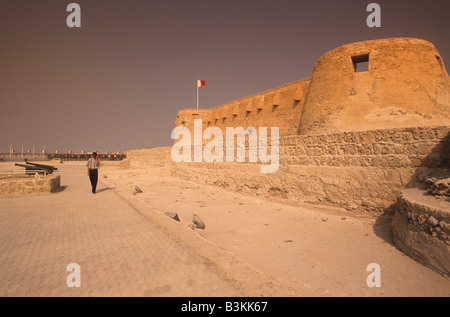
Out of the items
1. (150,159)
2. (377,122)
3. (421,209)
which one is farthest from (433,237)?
(150,159)

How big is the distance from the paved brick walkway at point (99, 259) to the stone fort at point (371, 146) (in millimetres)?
3300

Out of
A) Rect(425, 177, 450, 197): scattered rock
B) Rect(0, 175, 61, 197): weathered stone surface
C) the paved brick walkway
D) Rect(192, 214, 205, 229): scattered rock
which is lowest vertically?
Rect(192, 214, 205, 229): scattered rock

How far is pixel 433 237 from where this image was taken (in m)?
3.40

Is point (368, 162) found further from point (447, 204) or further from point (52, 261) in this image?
point (52, 261)

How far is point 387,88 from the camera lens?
421 inches

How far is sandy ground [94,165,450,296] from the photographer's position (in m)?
2.98

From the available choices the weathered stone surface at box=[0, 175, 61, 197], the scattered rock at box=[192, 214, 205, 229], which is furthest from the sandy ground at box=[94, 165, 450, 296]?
the weathered stone surface at box=[0, 175, 61, 197]

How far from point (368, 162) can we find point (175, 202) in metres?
6.02

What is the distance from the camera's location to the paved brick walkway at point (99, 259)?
244cm

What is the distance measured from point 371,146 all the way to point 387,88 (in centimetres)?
630

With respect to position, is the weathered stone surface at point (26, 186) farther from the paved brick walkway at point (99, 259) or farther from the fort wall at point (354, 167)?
the fort wall at point (354, 167)

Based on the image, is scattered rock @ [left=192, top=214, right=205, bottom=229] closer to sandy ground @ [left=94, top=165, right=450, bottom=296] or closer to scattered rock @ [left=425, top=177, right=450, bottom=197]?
sandy ground @ [left=94, top=165, right=450, bottom=296]

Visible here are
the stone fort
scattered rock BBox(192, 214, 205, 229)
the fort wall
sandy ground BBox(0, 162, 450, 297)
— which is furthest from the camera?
scattered rock BBox(192, 214, 205, 229)

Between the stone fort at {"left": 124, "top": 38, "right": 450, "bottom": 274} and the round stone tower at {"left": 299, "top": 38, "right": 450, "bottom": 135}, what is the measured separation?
0.04 metres
